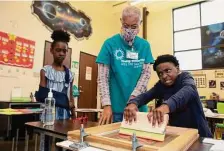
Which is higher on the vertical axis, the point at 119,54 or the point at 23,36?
the point at 23,36

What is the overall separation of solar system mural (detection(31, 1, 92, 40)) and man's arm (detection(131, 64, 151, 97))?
3.99 metres

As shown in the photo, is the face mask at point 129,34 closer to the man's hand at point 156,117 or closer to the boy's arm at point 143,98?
the boy's arm at point 143,98

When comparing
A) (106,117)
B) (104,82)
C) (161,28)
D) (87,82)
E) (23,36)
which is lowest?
(106,117)

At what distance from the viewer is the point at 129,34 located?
139 centimetres

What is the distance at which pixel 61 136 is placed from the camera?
1023mm

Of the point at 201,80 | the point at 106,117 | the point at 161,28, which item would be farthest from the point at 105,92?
the point at 161,28

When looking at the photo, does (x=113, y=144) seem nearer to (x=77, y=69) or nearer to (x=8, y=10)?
(x=8, y=10)

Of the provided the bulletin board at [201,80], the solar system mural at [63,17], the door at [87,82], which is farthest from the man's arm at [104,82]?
the bulletin board at [201,80]

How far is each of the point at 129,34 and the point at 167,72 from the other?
361mm

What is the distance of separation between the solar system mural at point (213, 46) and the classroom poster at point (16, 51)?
4513 millimetres

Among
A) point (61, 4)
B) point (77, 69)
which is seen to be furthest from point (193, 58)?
point (61, 4)

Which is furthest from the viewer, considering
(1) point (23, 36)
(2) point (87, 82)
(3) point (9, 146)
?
(2) point (87, 82)

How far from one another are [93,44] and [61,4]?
1.49 metres

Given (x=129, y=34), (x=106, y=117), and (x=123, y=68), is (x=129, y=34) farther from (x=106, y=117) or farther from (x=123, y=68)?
(x=106, y=117)
